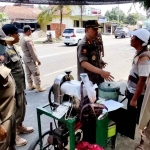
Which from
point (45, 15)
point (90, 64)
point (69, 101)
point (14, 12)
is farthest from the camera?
point (14, 12)

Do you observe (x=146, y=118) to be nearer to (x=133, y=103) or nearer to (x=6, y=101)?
(x=133, y=103)

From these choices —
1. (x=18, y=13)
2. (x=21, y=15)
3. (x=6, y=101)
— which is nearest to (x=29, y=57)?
(x=6, y=101)

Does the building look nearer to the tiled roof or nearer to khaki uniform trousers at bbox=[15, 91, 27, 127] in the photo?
the tiled roof

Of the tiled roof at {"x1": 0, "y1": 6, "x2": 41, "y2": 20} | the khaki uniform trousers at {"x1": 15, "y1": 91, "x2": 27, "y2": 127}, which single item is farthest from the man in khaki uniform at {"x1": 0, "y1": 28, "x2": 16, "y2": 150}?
the tiled roof at {"x1": 0, "y1": 6, "x2": 41, "y2": 20}

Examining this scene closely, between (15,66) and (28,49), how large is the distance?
6.54ft

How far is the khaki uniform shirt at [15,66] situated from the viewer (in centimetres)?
245

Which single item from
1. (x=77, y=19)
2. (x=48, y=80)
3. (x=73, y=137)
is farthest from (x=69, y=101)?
(x=77, y=19)

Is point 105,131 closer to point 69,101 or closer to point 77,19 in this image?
point 69,101

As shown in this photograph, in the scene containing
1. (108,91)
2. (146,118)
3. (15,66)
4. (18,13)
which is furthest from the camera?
(18,13)

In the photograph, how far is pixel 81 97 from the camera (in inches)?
70.7

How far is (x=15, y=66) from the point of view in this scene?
2.54 metres

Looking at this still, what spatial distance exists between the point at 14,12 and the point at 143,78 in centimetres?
2615

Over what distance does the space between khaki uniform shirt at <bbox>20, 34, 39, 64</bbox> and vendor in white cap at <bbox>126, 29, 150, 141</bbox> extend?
105 inches

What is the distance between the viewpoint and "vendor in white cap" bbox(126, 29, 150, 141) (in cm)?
212
